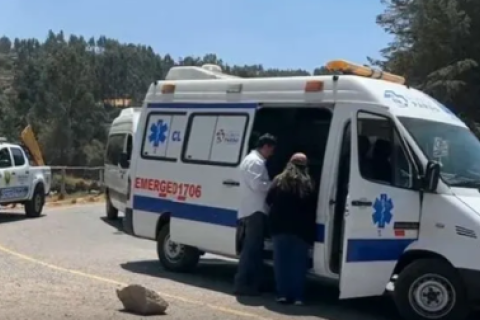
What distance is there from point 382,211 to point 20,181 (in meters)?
13.9

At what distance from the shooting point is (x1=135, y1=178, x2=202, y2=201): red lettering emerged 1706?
39.3ft

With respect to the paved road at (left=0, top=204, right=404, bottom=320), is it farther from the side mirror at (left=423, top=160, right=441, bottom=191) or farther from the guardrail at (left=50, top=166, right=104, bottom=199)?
→ the guardrail at (left=50, top=166, right=104, bottom=199)

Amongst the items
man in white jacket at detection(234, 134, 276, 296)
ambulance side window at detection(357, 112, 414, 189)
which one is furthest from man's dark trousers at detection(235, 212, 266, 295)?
ambulance side window at detection(357, 112, 414, 189)

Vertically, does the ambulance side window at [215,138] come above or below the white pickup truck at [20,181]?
above

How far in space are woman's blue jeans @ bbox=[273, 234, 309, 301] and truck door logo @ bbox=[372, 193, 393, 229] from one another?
103 centimetres

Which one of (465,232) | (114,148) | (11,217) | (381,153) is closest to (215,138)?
(381,153)

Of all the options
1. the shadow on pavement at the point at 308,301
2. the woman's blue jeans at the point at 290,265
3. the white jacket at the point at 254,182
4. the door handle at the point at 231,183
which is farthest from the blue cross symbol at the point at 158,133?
the woman's blue jeans at the point at 290,265

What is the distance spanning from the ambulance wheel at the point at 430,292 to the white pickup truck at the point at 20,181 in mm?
13459

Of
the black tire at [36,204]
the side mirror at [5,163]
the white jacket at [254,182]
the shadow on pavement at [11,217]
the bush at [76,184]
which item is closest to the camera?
the white jacket at [254,182]

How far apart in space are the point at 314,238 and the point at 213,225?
1867mm

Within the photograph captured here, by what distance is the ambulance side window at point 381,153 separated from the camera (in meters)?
9.70

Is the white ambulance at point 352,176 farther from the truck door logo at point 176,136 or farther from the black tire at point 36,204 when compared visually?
the black tire at point 36,204

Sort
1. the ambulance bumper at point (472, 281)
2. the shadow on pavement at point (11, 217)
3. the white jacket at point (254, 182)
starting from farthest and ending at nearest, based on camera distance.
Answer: the shadow on pavement at point (11, 217) → the white jacket at point (254, 182) → the ambulance bumper at point (472, 281)

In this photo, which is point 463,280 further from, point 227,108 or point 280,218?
point 227,108
